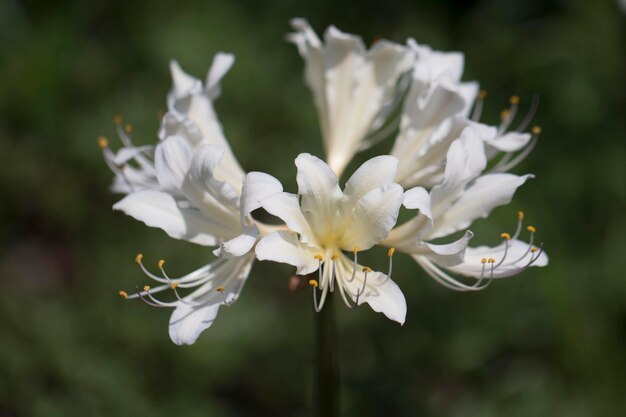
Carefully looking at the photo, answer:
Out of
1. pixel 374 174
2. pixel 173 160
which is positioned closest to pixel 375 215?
pixel 374 174

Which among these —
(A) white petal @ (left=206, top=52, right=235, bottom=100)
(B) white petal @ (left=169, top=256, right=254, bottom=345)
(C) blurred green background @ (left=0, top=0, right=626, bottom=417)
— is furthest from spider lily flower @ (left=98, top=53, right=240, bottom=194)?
(C) blurred green background @ (left=0, top=0, right=626, bottom=417)

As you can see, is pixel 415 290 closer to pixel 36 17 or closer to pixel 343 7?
pixel 343 7

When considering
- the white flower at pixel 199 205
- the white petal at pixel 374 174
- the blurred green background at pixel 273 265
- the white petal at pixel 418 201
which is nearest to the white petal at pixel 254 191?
the white flower at pixel 199 205

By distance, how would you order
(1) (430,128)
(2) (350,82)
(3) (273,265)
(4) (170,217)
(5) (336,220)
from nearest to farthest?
1. (5) (336,220)
2. (4) (170,217)
3. (1) (430,128)
4. (2) (350,82)
5. (3) (273,265)

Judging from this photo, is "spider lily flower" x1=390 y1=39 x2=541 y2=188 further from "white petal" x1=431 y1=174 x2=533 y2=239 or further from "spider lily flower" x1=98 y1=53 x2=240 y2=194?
"spider lily flower" x1=98 y1=53 x2=240 y2=194

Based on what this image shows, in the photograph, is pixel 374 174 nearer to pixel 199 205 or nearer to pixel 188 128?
pixel 199 205
